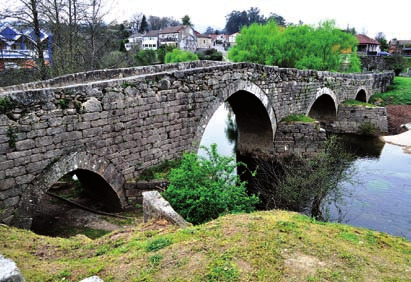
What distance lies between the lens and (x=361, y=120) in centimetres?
2184

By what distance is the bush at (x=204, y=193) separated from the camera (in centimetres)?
629

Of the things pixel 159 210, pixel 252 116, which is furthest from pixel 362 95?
pixel 159 210

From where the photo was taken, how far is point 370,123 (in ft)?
70.7

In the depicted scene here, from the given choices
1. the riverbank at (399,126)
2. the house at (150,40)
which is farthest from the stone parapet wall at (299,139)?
the house at (150,40)

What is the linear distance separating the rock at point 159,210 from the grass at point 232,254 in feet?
1.08

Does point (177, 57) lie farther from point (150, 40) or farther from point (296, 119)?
point (150, 40)

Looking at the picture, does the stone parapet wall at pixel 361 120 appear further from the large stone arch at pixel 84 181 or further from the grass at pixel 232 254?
the grass at pixel 232 254

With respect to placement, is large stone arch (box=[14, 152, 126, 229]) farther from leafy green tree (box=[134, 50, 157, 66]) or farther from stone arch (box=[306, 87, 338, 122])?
leafy green tree (box=[134, 50, 157, 66])

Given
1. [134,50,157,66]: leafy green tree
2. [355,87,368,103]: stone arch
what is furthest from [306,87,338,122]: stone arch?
[134,50,157,66]: leafy green tree

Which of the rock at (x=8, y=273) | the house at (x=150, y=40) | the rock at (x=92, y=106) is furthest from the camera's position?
the house at (x=150, y=40)

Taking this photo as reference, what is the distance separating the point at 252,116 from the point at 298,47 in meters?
13.8

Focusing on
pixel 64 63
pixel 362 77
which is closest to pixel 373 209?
pixel 64 63

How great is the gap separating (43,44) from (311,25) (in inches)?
878

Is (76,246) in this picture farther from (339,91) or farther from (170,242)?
(339,91)
